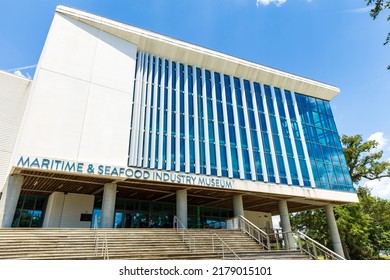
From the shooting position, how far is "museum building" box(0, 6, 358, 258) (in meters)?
16.4

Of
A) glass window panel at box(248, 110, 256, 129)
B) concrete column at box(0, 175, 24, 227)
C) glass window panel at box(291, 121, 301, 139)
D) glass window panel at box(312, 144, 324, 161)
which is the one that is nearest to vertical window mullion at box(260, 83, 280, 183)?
glass window panel at box(248, 110, 256, 129)

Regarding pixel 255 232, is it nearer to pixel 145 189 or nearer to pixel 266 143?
pixel 145 189

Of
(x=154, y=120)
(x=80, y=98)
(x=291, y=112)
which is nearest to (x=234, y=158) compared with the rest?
(x=154, y=120)

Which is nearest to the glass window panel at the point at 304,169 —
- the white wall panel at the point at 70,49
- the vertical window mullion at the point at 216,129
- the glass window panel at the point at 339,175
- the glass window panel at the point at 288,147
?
the glass window panel at the point at 288,147

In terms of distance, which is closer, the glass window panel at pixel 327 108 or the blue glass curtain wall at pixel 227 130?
the blue glass curtain wall at pixel 227 130

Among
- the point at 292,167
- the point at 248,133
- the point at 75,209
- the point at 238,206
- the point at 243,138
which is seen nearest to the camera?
the point at 75,209

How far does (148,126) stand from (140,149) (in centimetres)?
193

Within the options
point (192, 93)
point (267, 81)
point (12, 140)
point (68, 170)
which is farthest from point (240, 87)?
point (12, 140)

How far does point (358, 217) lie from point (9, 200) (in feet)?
110

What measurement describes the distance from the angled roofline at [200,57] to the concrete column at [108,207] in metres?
11.6

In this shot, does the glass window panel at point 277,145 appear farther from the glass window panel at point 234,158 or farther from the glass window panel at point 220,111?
the glass window panel at point 220,111

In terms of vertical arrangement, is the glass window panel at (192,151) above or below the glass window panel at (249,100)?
below

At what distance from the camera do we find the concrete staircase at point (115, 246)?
34.6 feet

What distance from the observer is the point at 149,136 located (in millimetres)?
18812
